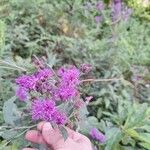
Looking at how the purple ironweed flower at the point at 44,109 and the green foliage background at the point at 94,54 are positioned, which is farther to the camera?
the green foliage background at the point at 94,54

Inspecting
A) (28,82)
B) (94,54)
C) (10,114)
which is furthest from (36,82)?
(94,54)

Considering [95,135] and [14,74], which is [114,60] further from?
[95,135]

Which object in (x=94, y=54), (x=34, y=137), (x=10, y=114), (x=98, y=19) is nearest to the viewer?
(x=34, y=137)

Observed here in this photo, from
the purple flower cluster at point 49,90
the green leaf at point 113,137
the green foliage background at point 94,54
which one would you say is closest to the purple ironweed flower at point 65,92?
the purple flower cluster at point 49,90

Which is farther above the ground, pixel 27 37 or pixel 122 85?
pixel 27 37

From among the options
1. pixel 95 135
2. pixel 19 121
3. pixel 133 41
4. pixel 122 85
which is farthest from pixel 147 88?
pixel 19 121

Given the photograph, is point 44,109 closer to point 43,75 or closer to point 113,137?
point 43,75

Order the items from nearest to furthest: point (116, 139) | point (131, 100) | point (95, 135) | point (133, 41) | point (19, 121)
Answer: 1. point (19, 121)
2. point (95, 135)
3. point (116, 139)
4. point (131, 100)
5. point (133, 41)

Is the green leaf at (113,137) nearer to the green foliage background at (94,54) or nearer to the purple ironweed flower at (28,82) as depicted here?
the green foliage background at (94,54)
